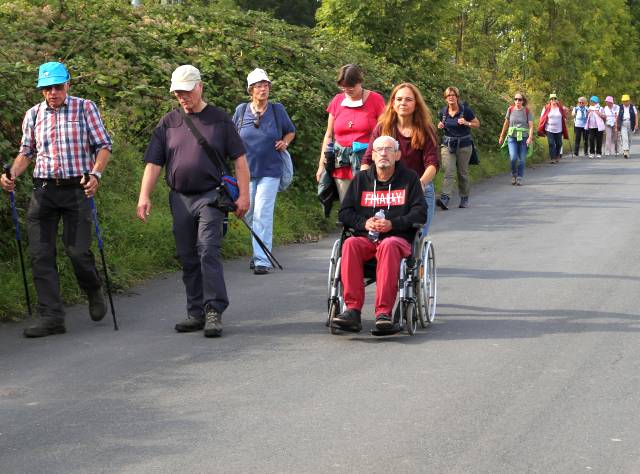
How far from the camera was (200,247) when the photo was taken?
9.38 meters

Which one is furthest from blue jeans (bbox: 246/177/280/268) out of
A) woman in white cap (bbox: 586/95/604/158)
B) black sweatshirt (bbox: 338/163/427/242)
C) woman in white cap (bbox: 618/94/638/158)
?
woman in white cap (bbox: 586/95/604/158)

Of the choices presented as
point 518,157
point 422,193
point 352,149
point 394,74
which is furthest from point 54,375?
point 394,74

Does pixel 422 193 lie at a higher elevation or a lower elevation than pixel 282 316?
higher

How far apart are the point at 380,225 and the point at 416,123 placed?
1.49 metres

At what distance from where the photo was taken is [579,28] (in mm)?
48438

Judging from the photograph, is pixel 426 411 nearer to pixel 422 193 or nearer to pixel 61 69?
pixel 422 193

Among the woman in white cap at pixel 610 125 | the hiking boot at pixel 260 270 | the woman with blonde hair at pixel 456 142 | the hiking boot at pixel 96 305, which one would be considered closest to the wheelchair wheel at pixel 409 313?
the hiking boot at pixel 96 305

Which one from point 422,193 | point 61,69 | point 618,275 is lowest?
point 618,275

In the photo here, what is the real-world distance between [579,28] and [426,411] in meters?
43.5

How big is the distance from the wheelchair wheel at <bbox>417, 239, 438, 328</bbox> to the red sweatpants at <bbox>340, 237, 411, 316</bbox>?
251mm

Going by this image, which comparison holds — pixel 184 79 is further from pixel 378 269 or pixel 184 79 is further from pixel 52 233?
pixel 378 269

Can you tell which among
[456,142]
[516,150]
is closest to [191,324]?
[456,142]

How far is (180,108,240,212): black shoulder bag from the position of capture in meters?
9.38

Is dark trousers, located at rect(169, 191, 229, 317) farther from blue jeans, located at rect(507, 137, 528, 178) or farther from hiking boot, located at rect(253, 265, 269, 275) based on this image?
blue jeans, located at rect(507, 137, 528, 178)
